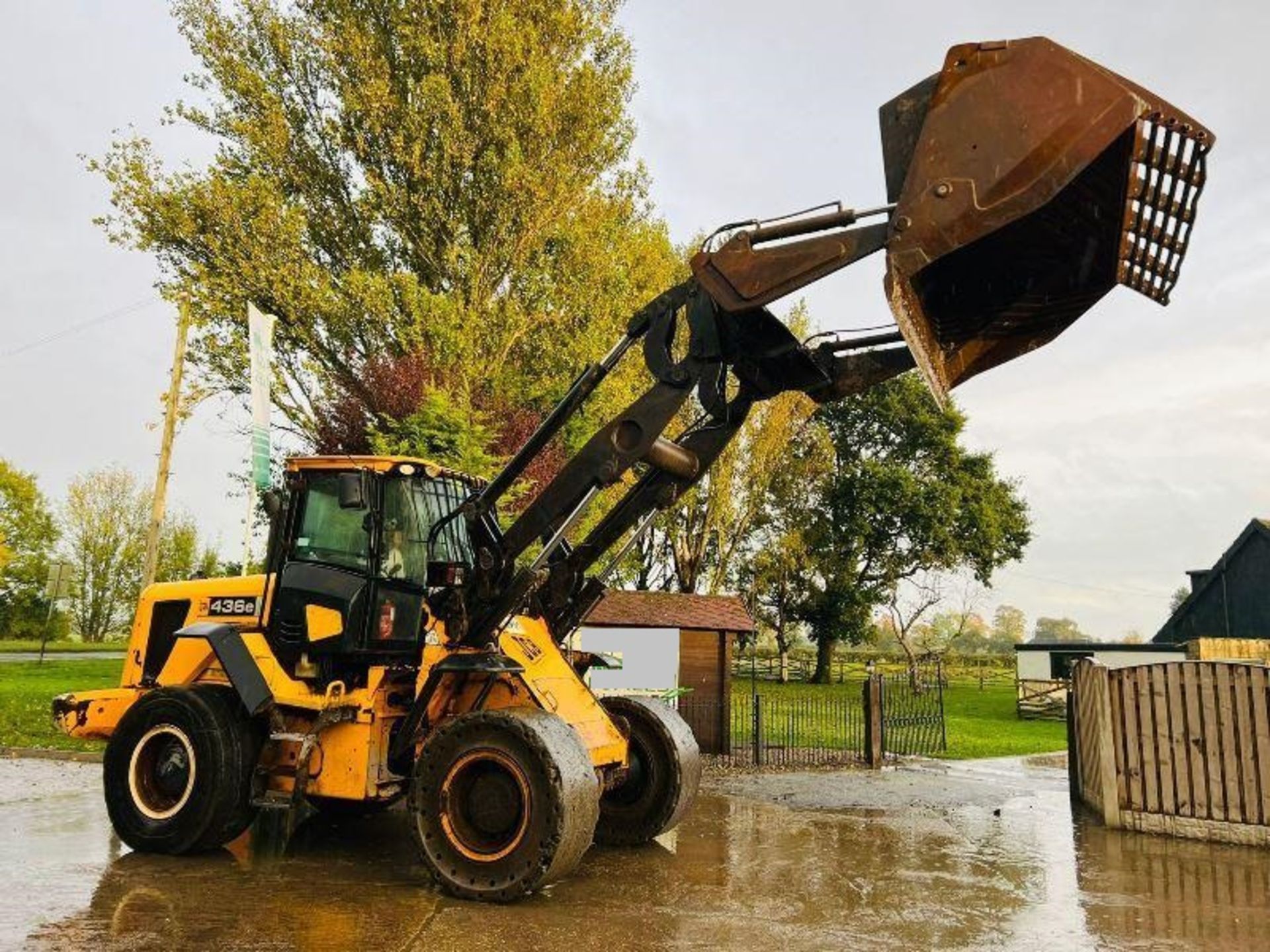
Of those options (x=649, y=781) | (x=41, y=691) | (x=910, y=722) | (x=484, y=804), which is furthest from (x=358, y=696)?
(x=41, y=691)

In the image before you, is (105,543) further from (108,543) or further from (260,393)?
(260,393)

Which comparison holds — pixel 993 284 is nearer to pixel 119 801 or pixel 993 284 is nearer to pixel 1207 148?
pixel 1207 148

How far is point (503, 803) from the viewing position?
6082 millimetres

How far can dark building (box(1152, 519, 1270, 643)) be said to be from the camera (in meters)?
32.2

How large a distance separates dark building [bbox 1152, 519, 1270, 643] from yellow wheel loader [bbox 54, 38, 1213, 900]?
105ft

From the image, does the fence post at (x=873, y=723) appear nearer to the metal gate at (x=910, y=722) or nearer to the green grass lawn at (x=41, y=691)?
the metal gate at (x=910, y=722)

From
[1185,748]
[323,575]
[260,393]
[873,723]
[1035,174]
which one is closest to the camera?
[1035,174]

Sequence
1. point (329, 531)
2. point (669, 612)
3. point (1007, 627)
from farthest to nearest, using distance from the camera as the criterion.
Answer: point (1007, 627) → point (669, 612) → point (329, 531)

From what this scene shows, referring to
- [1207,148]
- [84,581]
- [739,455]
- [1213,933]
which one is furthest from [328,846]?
[84,581]

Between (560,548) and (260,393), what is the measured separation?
7.64 m

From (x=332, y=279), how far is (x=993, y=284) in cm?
1475

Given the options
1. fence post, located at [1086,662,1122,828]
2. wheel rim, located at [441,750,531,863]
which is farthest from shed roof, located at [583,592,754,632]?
wheel rim, located at [441,750,531,863]

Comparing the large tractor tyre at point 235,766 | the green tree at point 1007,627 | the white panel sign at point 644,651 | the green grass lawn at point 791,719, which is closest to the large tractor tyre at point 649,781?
the large tractor tyre at point 235,766

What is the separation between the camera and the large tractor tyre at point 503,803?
5.84 meters
